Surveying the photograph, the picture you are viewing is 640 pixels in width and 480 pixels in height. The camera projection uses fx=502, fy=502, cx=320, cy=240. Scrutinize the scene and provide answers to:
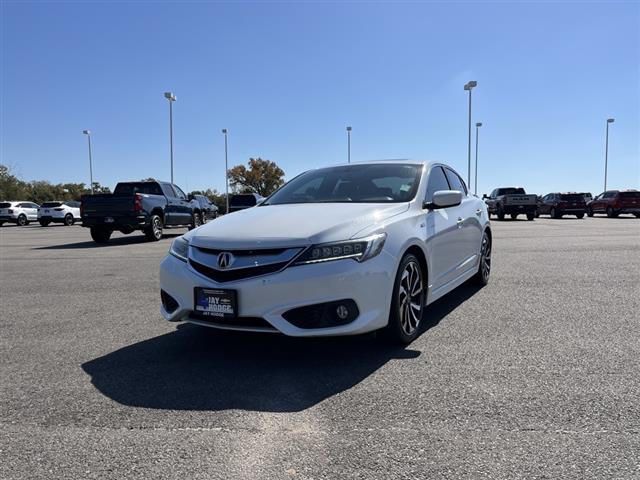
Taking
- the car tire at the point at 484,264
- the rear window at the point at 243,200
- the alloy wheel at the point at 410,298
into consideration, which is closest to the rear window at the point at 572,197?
the rear window at the point at 243,200

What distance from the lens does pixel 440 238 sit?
16.0ft

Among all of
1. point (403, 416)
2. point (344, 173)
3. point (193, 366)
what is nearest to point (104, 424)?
point (193, 366)

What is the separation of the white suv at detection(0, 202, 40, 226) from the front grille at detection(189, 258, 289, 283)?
36152mm

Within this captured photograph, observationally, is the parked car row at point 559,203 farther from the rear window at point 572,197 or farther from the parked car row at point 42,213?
the parked car row at point 42,213

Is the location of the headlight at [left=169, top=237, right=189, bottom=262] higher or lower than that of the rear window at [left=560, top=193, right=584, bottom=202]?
lower

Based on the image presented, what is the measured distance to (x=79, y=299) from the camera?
6527mm

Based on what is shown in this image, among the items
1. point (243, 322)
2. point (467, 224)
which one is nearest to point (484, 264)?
point (467, 224)

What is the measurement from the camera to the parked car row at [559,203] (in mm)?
28547

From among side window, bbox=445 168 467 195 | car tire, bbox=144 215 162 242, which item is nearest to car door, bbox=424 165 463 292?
side window, bbox=445 168 467 195

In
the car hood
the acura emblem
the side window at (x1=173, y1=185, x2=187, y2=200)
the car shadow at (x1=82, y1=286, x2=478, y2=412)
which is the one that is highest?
the side window at (x1=173, y1=185, x2=187, y2=200)

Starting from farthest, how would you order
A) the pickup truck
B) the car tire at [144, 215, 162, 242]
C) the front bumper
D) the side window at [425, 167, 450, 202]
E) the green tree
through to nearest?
the green tree, the pickup truck, the car tire at [144, 215, 162, 242], the side window at [425, 167, 450, 202], the front bumper

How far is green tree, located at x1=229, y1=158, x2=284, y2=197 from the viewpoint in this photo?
81312 mm

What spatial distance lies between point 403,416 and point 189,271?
1960mm

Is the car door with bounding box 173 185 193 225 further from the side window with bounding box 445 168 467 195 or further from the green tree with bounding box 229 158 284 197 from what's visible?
the green tree with bounding box 229 158 284 197
